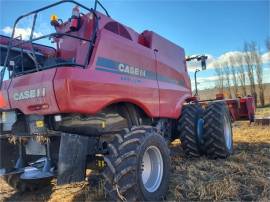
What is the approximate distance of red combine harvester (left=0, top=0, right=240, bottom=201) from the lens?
13.1 feet

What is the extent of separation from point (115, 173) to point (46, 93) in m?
1.26

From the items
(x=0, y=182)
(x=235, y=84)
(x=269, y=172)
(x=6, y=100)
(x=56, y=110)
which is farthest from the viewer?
(x=235, y=84)

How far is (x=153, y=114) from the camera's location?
534cm

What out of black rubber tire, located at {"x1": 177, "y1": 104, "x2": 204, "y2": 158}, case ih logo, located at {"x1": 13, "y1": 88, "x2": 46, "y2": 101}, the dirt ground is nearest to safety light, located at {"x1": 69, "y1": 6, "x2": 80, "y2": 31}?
case ih logo, located at {"x1": 13, "y1": 88, "x2": 46, "y2": 101}

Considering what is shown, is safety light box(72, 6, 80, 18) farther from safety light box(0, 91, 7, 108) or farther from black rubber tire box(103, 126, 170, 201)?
black rubber tire box(103, 126, 170, 201)

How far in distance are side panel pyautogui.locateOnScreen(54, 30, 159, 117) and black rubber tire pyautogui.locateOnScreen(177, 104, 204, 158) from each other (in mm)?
1422

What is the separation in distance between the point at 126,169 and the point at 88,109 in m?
0.84

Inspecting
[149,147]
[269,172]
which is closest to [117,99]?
[149,147]

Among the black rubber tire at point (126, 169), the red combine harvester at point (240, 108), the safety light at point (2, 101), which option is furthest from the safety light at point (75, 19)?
the red combine harvester at point (240, 108)

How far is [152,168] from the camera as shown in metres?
4.70

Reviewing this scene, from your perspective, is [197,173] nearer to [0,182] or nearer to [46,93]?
[46,93]

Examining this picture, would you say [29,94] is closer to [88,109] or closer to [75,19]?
[88,109]

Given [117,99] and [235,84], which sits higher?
[235,84]

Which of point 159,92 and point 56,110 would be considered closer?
point 56,110
